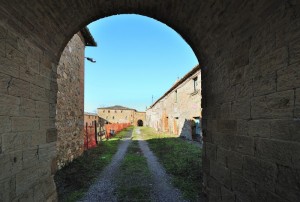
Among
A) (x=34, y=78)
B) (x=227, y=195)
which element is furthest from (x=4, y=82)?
(x=227, y=195)

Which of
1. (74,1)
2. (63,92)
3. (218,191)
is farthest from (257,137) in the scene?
(63,92)

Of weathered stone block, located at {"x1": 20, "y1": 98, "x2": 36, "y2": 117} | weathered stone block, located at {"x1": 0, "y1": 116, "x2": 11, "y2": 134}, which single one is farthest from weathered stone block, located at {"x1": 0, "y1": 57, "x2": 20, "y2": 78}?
weathered stone block, located at {"x1": 0, "y1": 116, "x2": 11, "y2": 134}

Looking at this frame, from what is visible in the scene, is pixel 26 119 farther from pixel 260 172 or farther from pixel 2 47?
pixel 260 172

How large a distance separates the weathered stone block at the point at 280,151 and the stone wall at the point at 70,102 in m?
6.38

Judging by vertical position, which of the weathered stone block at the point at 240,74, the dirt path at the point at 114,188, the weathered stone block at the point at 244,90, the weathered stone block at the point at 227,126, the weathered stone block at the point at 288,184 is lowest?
the dirt path at the point at 114,188

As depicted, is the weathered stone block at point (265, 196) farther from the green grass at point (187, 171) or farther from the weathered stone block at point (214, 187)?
the green grass at point (187, 171)

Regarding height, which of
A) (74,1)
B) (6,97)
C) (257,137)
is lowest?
(257,137)

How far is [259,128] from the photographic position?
113 inches

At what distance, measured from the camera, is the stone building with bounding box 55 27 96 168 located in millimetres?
7744

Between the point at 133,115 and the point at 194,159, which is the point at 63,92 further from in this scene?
the point at 133,115

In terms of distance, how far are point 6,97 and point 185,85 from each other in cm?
1450

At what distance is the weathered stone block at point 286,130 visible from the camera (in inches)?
89.0

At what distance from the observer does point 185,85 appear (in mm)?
16609

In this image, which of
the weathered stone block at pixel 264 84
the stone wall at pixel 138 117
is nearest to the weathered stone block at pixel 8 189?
the weathered stone block at pixel 264 84
